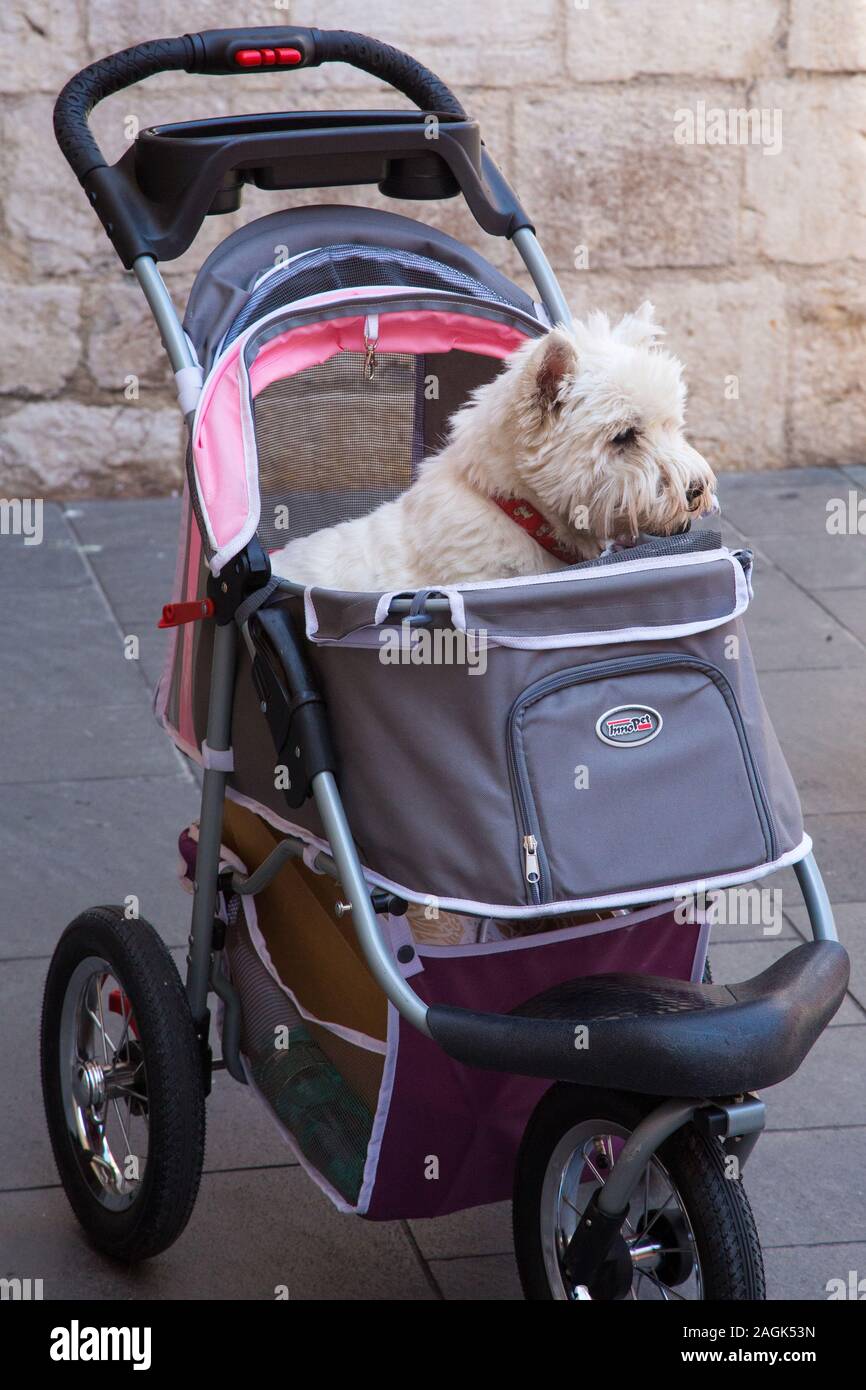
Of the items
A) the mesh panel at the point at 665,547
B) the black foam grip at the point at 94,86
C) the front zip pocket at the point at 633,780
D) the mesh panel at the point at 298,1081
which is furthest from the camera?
the black foam grip at the point at 94,86

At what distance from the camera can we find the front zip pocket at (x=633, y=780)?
2.19m

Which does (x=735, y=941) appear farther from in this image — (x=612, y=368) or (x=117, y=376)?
(x=117, y=376)

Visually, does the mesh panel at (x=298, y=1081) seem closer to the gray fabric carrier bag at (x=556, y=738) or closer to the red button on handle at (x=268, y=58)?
the gray fabric carrier bag at (x=556, y=738)

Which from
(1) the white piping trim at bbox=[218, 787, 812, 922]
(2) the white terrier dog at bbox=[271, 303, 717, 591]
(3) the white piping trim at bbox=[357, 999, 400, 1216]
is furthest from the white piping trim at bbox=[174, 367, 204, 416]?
(3) the white piping trim at bbox=[357, 999, 400, 1216]

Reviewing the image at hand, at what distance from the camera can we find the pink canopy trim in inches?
97.6

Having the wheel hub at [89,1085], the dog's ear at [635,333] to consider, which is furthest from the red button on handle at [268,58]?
the wheel hub at [89,1085]

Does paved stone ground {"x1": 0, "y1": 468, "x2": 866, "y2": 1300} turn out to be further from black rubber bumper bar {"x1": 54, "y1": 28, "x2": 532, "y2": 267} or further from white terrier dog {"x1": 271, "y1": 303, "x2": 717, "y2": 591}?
black rubber bumper bar {"x1": 54, "y1": 28, "x2": 532, "y2": 267}

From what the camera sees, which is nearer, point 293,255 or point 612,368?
point 612,368

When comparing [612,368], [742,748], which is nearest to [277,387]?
[612,368]

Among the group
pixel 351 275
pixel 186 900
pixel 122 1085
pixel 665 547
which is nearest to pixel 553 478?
pixel 665 547

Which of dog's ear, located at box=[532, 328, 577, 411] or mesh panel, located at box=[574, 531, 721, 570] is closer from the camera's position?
mesh panel, located at box=[574, 531, 721, 570]

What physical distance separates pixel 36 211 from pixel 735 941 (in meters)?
4.10

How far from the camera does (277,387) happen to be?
3.13 m
